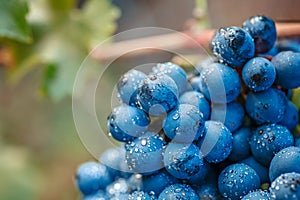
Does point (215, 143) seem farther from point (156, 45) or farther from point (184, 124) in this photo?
point (156, 45)

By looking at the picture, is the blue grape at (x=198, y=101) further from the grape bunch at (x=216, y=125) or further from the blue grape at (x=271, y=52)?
the blue grape at (x=271, y=52)

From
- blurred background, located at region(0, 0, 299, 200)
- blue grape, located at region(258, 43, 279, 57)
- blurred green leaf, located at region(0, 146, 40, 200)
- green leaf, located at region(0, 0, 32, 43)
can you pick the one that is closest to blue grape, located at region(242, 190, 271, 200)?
blue grape, located at region(258, 43, 279, 57)

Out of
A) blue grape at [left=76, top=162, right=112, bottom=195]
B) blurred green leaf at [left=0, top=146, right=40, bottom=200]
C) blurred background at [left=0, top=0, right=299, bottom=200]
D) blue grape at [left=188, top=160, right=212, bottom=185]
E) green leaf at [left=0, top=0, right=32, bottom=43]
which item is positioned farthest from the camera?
blurred green leaf at [left=0, top=146, right=40, bottom=200]

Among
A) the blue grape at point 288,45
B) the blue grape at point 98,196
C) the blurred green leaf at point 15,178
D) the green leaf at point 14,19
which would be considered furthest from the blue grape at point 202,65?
the blurred green leaf at point 15,178

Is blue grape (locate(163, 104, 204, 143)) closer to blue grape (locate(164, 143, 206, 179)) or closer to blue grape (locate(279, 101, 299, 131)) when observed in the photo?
blue grape (locate(164, 143, 206, 179))

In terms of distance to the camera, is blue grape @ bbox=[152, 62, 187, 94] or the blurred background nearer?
blue grape @ bbox=[152, 62, 187, 94]

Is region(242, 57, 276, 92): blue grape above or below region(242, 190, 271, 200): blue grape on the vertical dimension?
above

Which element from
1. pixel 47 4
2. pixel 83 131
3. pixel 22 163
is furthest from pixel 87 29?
pixel 22 163
